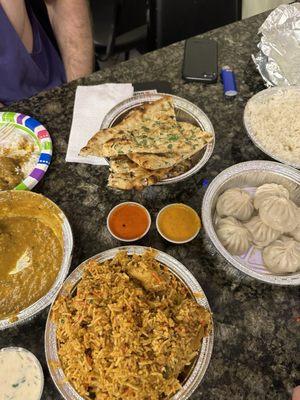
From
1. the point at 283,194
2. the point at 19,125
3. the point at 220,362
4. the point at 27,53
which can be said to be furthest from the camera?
→ the point at 27,53

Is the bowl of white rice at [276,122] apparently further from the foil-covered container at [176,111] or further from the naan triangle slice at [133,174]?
Result: the naan triangle slice at [133,174]

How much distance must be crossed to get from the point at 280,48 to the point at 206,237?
1298 millimetres

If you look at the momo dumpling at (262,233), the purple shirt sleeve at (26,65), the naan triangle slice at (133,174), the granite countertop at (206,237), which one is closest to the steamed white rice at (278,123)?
the granite countertop at (206,237)

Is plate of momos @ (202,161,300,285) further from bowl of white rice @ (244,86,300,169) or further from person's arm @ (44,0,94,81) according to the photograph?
person's arm @ (44,0,94,81)

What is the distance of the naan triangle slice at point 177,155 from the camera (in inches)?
61.4

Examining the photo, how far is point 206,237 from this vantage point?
5.23ft

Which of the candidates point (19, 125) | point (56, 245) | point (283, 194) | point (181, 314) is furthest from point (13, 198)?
point (283, 194)

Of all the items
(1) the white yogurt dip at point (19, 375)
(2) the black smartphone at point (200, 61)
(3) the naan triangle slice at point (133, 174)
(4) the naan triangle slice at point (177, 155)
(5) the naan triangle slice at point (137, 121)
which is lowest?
(1) the white yogurt dip at point (19, 375)

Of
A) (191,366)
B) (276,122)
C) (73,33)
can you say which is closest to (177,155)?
(276,122)

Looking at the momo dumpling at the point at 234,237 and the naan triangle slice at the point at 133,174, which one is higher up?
the naan triangle slice at the point at 133,174

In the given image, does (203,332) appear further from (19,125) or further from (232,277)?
(19,125)

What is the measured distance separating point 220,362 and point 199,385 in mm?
112

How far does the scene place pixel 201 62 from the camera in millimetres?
2137

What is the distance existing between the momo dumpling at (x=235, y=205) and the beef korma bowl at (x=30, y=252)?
0.67 meters
